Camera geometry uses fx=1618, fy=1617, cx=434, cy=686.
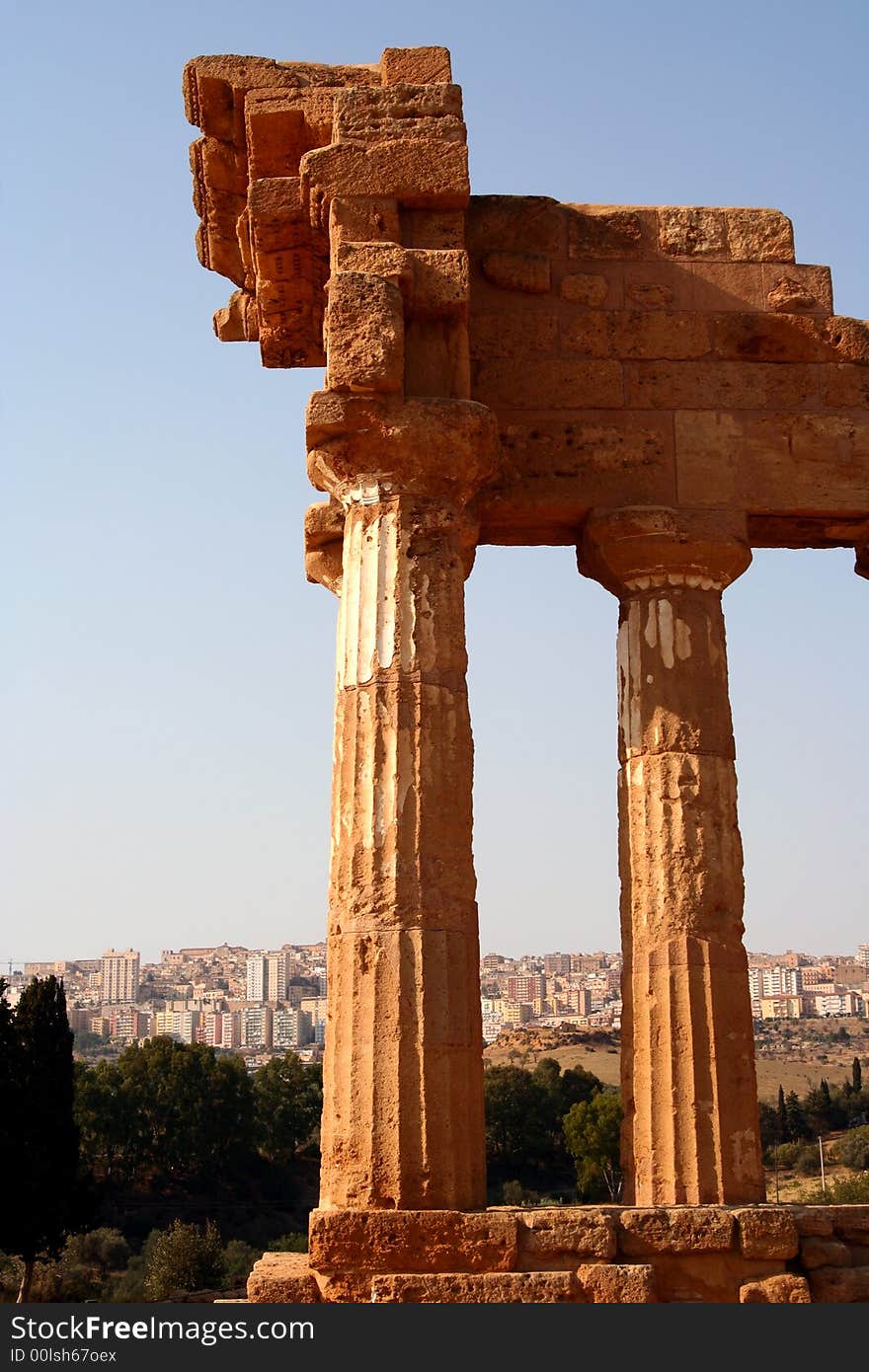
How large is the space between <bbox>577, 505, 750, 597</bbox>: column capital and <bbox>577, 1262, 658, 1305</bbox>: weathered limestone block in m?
4.92

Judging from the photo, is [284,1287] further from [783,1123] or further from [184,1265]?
[783,1123]

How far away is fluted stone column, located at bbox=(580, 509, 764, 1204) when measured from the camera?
36.2 ft

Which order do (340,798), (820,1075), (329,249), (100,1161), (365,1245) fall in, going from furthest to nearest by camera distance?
(820,1075), (100,1161), (329,249), (340,798), (365,1245)

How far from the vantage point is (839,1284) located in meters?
10.1

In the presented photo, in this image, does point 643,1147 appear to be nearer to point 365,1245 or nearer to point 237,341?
point 365,1245

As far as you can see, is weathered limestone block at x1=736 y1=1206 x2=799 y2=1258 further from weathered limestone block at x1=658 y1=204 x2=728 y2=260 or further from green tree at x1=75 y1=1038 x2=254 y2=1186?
green tree at x1=75 y1=1038 x2=254 y2=1186

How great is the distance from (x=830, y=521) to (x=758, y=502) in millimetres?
709

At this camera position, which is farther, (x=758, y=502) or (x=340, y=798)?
(x=758, y=502)

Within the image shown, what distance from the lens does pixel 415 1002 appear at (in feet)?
32.6

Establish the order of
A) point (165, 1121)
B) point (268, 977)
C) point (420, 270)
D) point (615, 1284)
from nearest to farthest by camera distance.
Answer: point (615, 1284)
point (420, 270)
point (165, 1121)
point (268, 977)

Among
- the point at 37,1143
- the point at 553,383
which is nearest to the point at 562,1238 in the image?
the point at 553,383

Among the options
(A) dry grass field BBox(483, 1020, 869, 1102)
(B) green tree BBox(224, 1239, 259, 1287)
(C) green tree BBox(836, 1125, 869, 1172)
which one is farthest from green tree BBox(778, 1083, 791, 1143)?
(B) green tree BBox(224, 1239, 259, 1287)

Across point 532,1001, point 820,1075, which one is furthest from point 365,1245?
point 532,1001

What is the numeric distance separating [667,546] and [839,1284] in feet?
17.0
